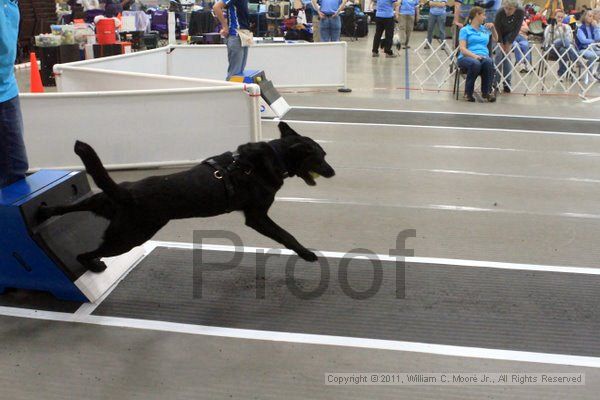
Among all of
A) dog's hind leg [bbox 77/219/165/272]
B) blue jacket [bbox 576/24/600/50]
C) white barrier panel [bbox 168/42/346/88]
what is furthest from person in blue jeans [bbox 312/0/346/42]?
dog's hind leg [bbox 77/219/165/272]

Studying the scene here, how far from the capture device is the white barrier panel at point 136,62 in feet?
22.6

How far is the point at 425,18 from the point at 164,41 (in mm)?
10728

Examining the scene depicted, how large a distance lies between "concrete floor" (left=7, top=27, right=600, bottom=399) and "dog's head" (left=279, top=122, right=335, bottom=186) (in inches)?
34.4

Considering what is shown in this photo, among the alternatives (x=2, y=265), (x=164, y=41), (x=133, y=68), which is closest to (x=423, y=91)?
(x=133, y=68)

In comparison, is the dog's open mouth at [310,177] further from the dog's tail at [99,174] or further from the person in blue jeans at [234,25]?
the person in blue jeans at [234,25]

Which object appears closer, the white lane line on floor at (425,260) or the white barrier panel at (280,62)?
the white lane line on floor at (425,260)

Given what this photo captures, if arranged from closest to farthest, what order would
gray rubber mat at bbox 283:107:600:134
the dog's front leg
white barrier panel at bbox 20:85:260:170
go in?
the dog's front leg < white barrier panel at bbox 20:85:260:170 < gray rubber mat at bbox 283:107:600:134

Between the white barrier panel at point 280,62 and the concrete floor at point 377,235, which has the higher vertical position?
the white barrier panel at point 280,62

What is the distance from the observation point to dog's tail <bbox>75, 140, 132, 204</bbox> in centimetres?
257

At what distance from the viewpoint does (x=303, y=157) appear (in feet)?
9.87

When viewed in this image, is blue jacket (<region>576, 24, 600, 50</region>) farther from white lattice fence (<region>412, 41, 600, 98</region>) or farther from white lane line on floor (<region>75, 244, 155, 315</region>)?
white lane line on floor (<region>75, 244, 155, 315</region>)

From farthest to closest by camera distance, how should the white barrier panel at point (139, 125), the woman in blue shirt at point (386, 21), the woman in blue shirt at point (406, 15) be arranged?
the woman in blue shirt at point (406, 15) → the woman in blue shirt at point (386, 21) → the white barrier panel at point (139, 125)

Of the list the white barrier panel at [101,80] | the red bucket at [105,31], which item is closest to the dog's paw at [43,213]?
the white barrier panel at [101,80]

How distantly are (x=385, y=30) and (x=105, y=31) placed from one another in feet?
21.7
